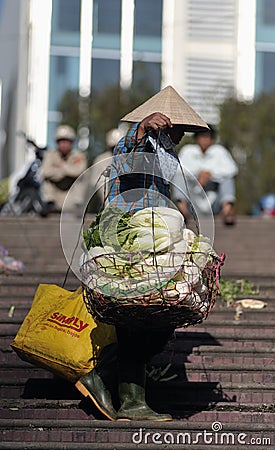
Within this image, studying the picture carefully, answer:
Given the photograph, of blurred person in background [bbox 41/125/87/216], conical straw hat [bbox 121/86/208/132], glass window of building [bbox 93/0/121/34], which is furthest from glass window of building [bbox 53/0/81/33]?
conical straw hat [bbox 121/86/208/132]

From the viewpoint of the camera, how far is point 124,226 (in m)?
5.69

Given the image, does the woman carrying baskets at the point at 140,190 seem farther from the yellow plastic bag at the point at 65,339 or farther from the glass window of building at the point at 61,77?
the glass window of building at the point at 61,77

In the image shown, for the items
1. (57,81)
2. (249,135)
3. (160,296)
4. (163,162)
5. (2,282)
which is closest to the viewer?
(160,296)

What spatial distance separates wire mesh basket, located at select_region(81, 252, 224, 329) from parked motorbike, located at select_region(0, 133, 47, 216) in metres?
8.64

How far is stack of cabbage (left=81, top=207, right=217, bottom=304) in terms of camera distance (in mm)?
5523

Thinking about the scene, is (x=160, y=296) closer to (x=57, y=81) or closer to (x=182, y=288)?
(x=182, y=288)

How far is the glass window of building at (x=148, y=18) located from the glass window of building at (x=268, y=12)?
2.62m

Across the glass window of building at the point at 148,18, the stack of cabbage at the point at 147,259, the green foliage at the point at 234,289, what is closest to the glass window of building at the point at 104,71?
the glass window of building at the point at 148,18

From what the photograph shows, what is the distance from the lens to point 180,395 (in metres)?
6.71

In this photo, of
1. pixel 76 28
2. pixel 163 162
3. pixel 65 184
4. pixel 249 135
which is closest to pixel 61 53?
pixel 76 28

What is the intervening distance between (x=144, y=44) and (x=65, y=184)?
1203 cm

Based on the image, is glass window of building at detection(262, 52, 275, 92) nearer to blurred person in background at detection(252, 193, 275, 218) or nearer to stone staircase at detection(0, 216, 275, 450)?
blurred person in background at detection(252, 193, 275, 218)

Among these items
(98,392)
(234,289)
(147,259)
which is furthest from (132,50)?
(147,259)

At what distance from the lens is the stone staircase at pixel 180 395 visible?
234 inches
